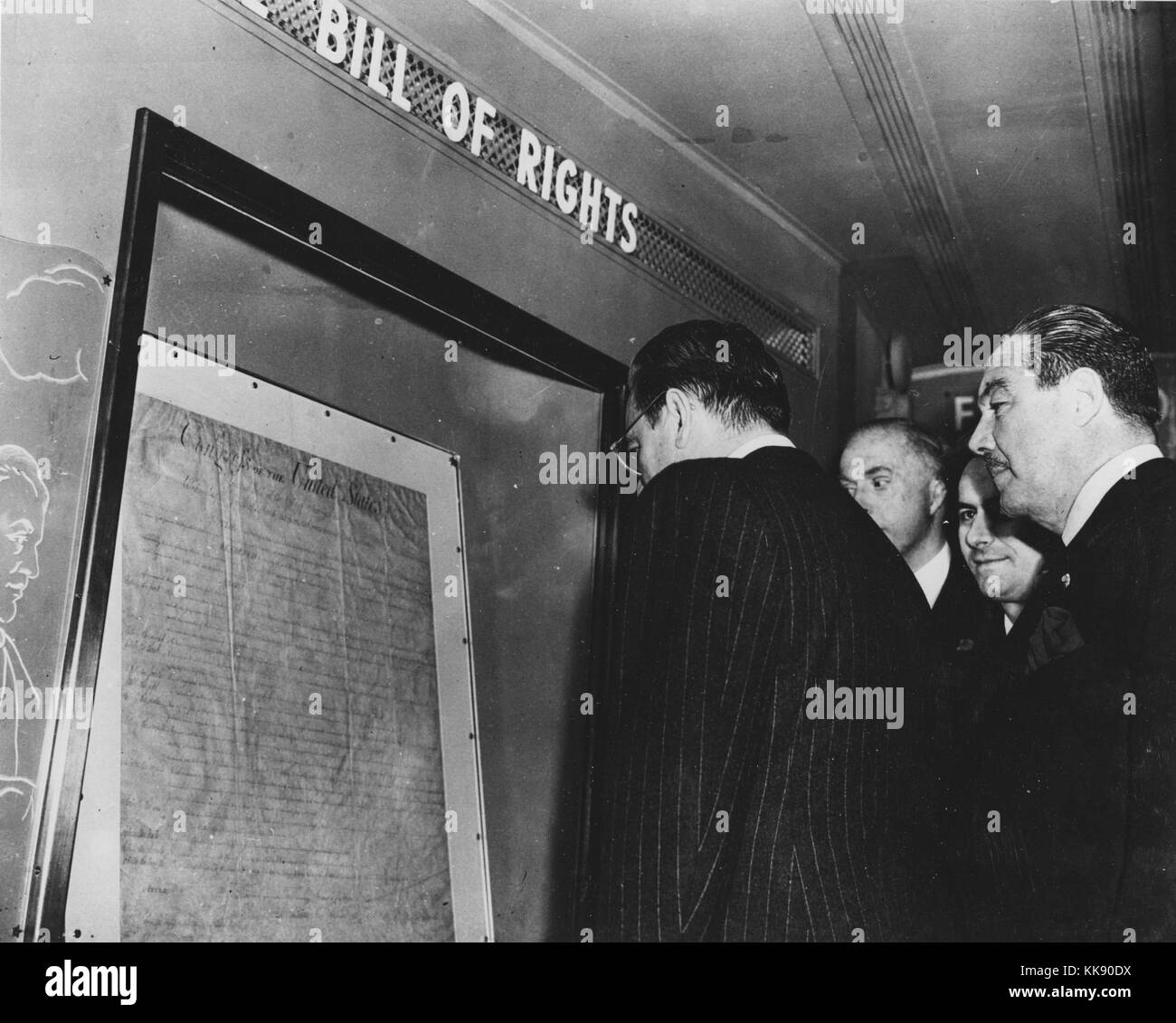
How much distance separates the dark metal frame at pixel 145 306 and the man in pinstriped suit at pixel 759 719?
602mm

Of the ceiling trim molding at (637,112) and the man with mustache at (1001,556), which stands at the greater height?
the ceiling trim molding at (637,112)

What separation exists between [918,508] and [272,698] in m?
1.29

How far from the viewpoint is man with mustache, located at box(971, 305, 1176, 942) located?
1721 millimetres

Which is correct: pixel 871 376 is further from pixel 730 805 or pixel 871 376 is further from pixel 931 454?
pixel 730 805

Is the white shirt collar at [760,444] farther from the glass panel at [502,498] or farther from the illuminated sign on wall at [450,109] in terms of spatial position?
the illuminated sign on wall at [450,109]

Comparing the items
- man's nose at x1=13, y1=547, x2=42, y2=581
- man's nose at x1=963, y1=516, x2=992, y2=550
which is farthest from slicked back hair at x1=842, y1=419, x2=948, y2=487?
man's nose at x1=13, y1=547, x2=42, y2=581

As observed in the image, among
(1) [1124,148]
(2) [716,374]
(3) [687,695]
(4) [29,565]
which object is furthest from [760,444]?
(1) [1124,148]

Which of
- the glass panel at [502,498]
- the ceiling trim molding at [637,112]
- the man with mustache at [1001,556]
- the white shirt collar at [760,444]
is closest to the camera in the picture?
the white shirt collar at [760,444]

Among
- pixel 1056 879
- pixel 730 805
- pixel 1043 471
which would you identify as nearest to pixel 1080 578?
pixel 1043 471

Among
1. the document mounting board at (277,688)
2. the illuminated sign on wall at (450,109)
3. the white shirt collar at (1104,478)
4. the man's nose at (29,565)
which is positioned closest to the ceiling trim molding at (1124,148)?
the white shirt collar at (1104,478)

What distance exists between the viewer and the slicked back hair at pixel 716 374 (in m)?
1.75

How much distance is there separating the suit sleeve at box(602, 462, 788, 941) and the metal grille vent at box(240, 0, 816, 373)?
0.78 m

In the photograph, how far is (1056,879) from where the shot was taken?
1.76 m

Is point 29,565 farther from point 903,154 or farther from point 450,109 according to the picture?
point 903,154
